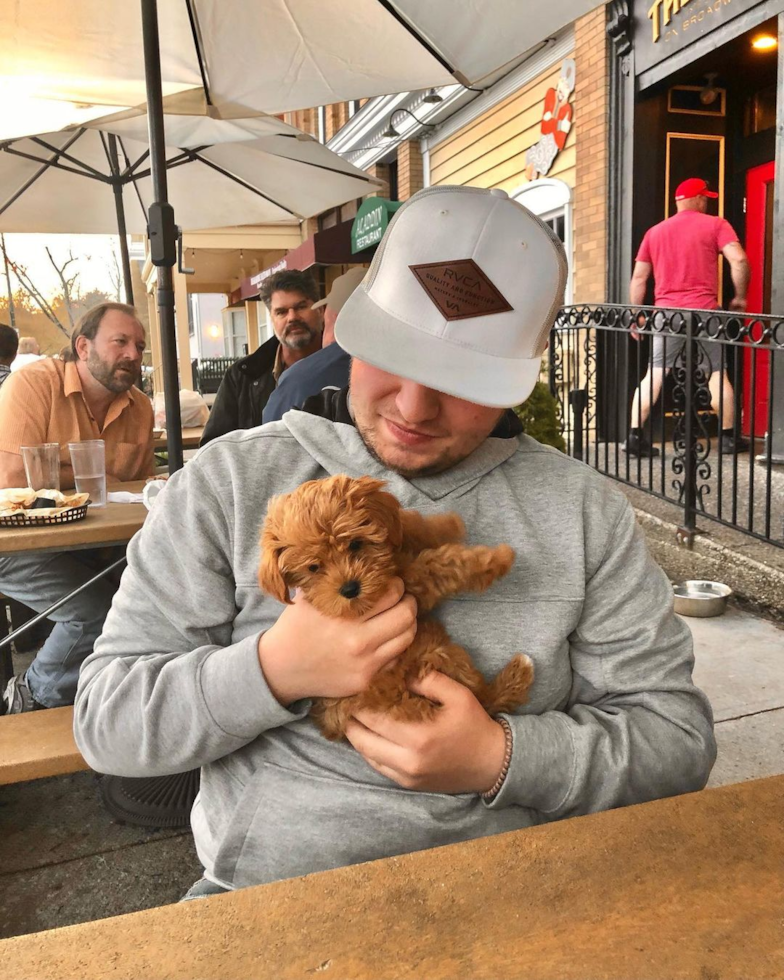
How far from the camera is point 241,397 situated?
5289 millimetres

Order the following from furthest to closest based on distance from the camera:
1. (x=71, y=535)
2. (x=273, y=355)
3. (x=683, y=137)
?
(x=683, y=137) < (x=273, y=355) < (x=71, y=535)

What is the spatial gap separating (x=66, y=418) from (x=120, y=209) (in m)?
3.60

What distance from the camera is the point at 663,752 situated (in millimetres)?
1286

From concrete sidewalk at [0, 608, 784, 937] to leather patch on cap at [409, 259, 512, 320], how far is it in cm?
241

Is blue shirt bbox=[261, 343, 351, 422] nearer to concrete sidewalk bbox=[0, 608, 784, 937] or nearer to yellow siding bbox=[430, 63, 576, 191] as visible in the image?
concrete sidewalk bbox=[0, 608, 784, 937]

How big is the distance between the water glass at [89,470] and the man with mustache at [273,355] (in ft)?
5.53

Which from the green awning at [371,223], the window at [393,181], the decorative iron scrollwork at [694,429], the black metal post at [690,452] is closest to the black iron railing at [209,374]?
the window at [393,181]

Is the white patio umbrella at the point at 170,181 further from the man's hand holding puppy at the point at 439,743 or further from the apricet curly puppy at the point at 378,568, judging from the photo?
the man's hand holding puppy at the point at 439,743

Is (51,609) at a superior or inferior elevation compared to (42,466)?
inferior

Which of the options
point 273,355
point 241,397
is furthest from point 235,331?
point 241,397

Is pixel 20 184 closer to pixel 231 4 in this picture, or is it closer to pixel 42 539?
pixel 231 4

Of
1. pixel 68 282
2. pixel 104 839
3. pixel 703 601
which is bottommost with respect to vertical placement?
pixel 104 839

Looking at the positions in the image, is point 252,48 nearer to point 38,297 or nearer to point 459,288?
point 459,288

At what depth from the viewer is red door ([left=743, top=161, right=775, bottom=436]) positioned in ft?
24.6
